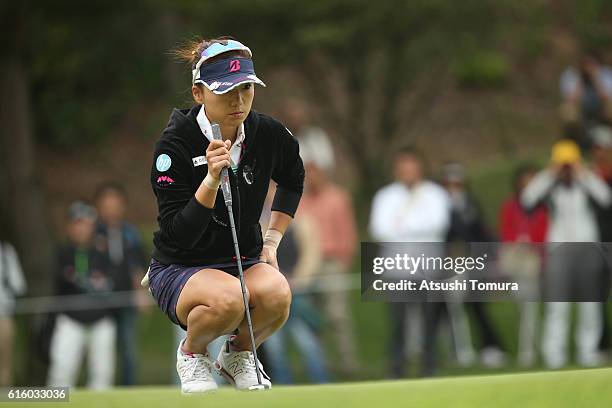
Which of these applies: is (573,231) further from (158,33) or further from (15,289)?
(158,33)

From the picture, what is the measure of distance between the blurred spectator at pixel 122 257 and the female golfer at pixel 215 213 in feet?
20.0

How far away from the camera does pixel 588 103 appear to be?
15.5 metres

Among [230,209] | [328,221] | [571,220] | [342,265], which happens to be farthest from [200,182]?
[571,220]

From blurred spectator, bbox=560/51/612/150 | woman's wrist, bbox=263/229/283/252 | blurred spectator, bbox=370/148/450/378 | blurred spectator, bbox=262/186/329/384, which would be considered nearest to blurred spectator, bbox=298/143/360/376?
blurred spectator, bbox=262/186/329/384

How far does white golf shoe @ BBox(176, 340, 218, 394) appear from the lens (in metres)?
6.15

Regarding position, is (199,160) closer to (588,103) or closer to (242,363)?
(242,363)

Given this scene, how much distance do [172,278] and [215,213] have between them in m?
0.39

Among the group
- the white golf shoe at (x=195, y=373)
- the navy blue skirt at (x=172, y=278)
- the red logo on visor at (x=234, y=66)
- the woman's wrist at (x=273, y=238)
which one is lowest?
the white golf shoe at (x=195, y=373)

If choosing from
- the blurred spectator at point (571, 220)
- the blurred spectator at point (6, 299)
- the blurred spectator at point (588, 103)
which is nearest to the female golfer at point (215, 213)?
the blurred spectator at point (571, 220)

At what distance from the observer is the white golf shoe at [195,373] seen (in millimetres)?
6148

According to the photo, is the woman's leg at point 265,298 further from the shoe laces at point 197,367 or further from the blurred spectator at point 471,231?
the blurred spectator at point 471,231

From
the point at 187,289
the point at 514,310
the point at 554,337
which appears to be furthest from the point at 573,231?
the point at 187,289

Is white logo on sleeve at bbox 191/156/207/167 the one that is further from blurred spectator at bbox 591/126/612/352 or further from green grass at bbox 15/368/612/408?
blurred spectator at bbox 591/126/612/352

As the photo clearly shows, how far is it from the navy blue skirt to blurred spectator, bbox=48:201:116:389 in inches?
237
